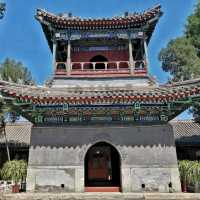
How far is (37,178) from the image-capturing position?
12.6 meters

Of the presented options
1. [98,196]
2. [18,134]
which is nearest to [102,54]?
[98,196]

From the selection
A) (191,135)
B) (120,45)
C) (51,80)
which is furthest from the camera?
(191,135)

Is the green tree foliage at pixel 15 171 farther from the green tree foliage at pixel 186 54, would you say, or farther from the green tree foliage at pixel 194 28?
the green tree foliage at pixel 194 28

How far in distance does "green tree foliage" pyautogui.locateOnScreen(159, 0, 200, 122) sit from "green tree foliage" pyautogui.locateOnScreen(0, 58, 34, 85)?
1147 cm

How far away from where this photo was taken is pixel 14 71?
24.6 metres

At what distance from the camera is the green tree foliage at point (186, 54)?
17.0 meters

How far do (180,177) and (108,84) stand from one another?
5.98m

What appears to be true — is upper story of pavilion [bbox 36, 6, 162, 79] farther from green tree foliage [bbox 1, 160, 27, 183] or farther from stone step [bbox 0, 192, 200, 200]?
stone step [bbox 0, 192, 200, 200]

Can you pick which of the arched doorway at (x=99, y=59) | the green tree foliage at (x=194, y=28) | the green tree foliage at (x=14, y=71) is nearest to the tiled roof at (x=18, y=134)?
the green tree foliage at (x=14, y=71)

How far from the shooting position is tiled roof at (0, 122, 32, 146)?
64.0 feet

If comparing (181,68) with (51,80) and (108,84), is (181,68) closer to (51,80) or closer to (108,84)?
(108,84)

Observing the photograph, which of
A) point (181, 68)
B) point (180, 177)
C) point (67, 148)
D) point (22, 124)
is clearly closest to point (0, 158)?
point (22, 124)

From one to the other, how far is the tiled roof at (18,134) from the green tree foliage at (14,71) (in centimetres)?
373

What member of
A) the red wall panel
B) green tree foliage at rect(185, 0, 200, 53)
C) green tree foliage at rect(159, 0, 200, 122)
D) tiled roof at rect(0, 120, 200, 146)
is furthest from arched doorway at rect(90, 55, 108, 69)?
tiled roof at rect(0, 120, 200, 146)
